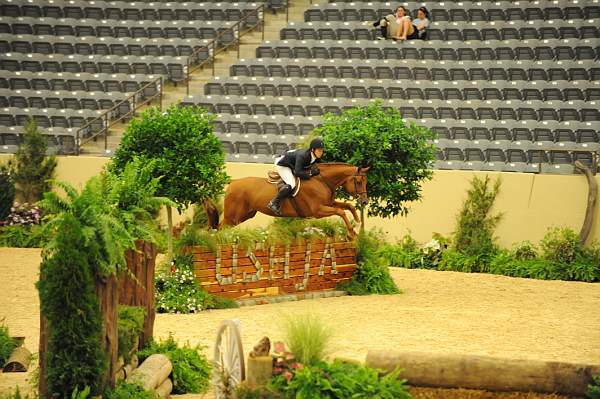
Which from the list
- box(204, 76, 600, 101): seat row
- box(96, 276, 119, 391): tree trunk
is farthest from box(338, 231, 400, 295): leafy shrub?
box(96, 276, 119, 391): tree trunk

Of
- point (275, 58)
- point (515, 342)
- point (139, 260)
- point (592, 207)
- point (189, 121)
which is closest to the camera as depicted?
point (139, 260)

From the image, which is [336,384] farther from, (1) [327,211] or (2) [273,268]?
(1) [327,211]

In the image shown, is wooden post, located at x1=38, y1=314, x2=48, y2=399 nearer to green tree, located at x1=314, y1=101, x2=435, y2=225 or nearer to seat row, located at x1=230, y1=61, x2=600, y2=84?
green tree, located at x1=314, y1=101, x2=435, y2=225

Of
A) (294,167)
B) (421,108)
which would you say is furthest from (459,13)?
(294,167)

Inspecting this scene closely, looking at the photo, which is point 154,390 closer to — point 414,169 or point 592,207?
point 414,169

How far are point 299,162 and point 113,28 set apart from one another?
14181 mm

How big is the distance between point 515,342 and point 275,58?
52.2ft

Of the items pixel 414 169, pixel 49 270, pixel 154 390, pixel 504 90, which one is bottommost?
pixel 154 390

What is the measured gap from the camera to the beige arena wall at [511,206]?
73.9ft

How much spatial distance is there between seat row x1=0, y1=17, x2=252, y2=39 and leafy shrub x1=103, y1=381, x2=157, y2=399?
21170mm

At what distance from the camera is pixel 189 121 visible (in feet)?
59.5

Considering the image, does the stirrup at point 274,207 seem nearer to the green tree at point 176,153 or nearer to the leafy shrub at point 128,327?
the green tree at point 176,153

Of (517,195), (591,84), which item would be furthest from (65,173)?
(591,84)

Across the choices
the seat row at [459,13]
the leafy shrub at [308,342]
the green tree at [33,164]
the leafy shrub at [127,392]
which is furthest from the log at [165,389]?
the seat row at [459,13]
